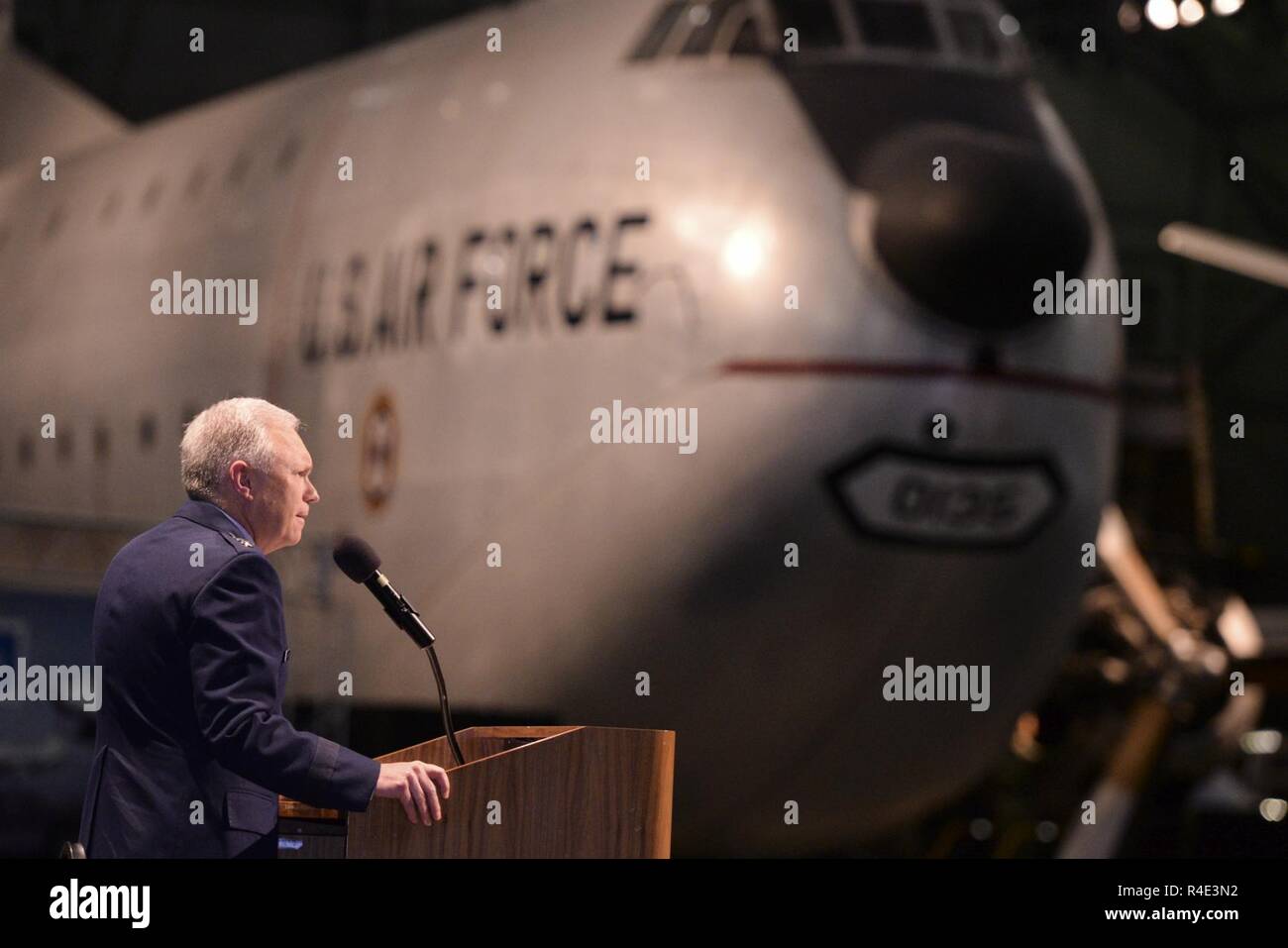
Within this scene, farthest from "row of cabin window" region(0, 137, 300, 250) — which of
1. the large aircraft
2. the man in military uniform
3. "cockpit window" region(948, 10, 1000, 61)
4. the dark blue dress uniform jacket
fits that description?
the dark blue dress uniform jacket

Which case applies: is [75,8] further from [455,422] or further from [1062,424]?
[1062,424]

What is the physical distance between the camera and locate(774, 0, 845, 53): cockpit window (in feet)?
28.1

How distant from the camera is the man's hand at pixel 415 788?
2.90 metres

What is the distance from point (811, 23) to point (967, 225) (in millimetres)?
1562

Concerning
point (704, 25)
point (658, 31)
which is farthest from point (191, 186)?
point (704, 25)

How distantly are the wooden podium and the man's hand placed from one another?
0.12 feet

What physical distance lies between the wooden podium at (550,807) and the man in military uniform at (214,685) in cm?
7

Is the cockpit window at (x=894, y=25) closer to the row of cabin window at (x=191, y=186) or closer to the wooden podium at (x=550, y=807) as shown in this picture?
the row of cabin window at (x=191, y=186)

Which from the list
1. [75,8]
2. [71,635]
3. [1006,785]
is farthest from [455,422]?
[75,8]

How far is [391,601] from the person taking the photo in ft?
10.2

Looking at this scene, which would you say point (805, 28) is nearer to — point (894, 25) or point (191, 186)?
point (894, 25)

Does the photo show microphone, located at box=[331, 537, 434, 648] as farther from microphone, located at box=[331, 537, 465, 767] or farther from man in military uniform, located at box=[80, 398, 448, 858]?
man in military uniform, located at box=[80, 398, 448, 858]

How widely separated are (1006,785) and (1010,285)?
22.6ft

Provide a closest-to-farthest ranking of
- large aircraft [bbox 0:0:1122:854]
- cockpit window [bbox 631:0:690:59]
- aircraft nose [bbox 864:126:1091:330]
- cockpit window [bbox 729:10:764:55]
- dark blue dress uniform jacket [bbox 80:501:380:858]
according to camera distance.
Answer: dark blue dress uniform jacket [bbox 80:501:380:858]
aircraft nose [bbox 864:126:1091:330]
large aircraft [bbox 0:0:1122:854]
cockpit window [bbox 729:10:764:55]
cockpit window [bbox 631:0:690:59]
